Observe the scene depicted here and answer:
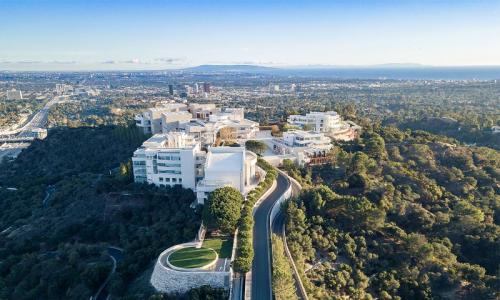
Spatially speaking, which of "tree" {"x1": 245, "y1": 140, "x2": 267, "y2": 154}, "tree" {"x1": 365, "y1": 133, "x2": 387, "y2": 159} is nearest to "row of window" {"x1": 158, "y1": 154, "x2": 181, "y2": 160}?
"tree" {"x1": 245, "y1": 140, "x2": 267, "y2": 154}

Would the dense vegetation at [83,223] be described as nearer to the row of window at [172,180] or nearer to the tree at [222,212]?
the row of window at [172,180]

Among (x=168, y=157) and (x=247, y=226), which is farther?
(x=168, y=157)

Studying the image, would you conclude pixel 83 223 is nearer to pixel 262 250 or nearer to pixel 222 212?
pixel 222 212

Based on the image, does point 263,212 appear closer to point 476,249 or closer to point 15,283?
point 476,249

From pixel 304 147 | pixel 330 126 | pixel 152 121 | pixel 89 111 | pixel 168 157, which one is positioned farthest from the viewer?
pixel 89 111

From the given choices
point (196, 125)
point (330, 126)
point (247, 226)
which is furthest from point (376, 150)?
point (247, 226)

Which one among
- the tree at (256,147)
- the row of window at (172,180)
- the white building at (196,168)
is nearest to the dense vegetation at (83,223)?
the row of window at (172,180)

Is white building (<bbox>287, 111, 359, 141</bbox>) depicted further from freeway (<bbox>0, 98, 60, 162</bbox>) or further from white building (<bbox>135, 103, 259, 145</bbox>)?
freeway (<bbox>0, 98, 60, 162</bbox>)
